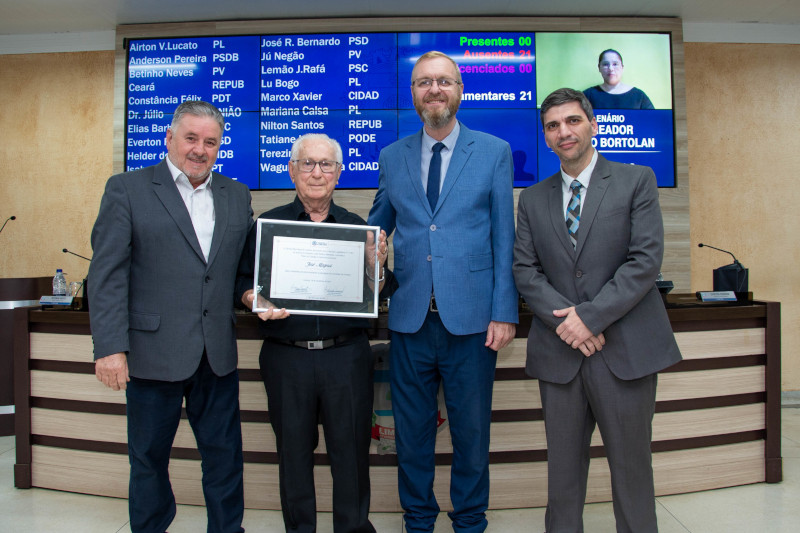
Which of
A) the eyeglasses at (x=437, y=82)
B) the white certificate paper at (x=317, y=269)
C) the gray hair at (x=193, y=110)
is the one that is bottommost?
the white certificate paper at (x=317, y=269)

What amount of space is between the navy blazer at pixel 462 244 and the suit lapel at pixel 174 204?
70cm

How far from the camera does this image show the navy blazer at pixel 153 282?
1563mm

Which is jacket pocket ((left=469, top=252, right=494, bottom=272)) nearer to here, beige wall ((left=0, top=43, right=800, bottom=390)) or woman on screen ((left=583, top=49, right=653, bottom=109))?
woman on screen ((left=583, top=49, right=653, bottom=109))

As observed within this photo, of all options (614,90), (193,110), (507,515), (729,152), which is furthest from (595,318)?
(729,152)

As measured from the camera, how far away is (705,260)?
435cm

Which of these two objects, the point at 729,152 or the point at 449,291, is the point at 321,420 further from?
the point at 729,152

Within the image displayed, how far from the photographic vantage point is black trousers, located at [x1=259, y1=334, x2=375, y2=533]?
1.69 m

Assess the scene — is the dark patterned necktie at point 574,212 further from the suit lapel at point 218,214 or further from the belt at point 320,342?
the suit lapel at point 218,214

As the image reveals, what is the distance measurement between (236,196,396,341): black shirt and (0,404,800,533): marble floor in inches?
38.4

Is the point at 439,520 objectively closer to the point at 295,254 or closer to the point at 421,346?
the point at 421,346

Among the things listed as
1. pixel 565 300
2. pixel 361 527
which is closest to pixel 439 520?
pixel 361 527

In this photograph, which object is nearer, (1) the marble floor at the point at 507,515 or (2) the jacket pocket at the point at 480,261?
(2) the jacket pocket at the point at 480,261

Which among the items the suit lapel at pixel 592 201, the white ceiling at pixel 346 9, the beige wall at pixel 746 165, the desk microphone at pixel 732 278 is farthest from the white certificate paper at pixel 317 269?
the beige wall at pixel 746 165

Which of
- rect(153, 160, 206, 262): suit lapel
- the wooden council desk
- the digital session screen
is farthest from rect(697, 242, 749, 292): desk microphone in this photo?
rect(153, 160, 206, 262): suit lapel
